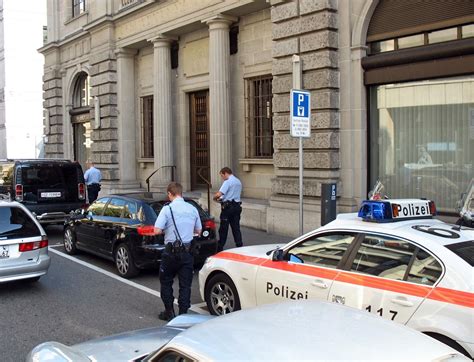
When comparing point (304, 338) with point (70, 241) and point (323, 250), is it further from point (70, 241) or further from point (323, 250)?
point (70, 241)

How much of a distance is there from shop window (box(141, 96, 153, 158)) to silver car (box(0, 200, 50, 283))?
39.3 feet

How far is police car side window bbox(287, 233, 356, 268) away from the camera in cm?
498

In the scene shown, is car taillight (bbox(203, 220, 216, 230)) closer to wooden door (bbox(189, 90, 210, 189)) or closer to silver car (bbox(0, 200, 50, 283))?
silver car (bbox(0, 200, 50, 283))

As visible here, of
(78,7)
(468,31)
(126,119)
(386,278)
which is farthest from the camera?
(78,7)

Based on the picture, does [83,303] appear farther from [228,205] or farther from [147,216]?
[228,205]

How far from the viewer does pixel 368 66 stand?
36.1 ft

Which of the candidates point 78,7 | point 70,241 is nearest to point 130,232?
point 70,241

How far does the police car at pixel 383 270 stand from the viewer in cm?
402

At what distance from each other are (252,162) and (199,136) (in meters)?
3.49

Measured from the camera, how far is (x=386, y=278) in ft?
14.8

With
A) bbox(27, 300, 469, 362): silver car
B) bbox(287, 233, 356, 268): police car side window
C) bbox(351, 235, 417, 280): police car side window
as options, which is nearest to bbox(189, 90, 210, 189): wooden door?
bbox(287, 233, 356, 268): police car side window

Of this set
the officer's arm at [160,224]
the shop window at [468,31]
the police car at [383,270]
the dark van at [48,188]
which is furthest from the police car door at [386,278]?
the dark van at [48,188]

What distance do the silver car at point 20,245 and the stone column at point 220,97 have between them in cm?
738

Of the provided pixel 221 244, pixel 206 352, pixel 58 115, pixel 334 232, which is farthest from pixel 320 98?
pixel 58 115
